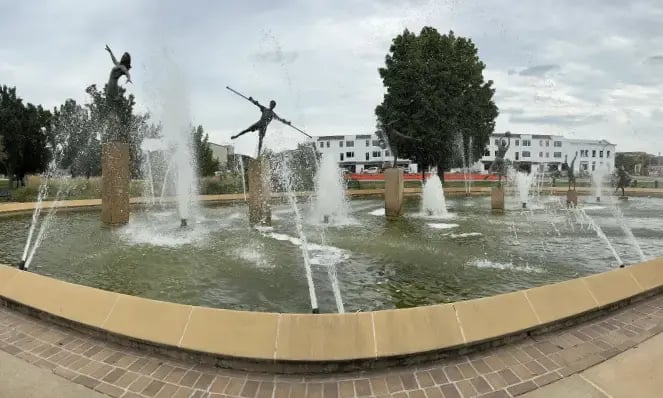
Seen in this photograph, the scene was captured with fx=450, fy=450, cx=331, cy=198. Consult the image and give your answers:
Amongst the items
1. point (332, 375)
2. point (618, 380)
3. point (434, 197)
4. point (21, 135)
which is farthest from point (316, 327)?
point (21, 135)

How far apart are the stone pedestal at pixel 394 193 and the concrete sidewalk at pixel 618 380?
1242cm

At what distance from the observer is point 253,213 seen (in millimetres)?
14641

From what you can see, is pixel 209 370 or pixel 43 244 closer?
pixel 209 370

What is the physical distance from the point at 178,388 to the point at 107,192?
12.0 m

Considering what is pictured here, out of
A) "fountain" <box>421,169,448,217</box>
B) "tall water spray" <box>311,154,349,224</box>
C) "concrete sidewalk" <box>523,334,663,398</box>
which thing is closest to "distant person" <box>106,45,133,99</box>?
"tall water spray" <box>311,154,349,224</box>

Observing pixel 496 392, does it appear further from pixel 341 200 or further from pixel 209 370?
pixel 341 200

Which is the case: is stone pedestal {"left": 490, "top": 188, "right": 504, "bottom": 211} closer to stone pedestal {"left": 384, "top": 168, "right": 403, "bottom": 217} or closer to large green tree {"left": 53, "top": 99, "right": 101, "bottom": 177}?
stone pedestal {"left": 384, "top": 168, "right": 403, "bottom": 217}

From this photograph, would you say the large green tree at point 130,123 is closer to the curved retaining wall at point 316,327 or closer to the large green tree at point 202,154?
the large green tree at point 202,154

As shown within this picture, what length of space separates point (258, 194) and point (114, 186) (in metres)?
4.53

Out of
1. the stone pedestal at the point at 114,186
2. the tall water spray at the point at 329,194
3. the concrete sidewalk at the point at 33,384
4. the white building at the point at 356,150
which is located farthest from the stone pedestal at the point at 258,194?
the white building at the point at 356,150

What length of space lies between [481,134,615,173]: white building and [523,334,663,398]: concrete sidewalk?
296 feet

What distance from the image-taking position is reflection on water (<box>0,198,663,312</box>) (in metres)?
6.79

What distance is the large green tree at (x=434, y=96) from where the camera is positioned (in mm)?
35562

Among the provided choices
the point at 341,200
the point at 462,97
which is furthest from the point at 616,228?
the point at 462,97
